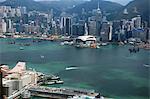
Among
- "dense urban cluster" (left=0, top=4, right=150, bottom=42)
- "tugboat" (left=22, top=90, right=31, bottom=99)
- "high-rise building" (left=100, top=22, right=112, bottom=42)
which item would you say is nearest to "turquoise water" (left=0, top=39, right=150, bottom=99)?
"tugboat" (left=22, top=90, right=31, bottom=99)

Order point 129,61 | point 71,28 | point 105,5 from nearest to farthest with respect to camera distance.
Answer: point 129,61 → point 71,28 → point 105,5

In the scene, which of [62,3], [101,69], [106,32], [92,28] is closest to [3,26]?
[92,28]

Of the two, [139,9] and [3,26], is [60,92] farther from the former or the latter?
[139,9]

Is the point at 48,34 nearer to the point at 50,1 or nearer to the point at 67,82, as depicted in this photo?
the point at 67,82

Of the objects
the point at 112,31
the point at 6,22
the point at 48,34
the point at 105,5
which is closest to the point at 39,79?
the point at 112,31

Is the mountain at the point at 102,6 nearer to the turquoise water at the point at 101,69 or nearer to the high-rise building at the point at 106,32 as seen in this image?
the high-rise building at the point at 106,32

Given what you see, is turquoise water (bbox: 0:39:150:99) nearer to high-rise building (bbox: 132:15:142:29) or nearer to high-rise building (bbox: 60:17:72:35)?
high-rise building (bbox: 132:15:142:29)

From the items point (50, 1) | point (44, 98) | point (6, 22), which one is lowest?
point (44, 98)

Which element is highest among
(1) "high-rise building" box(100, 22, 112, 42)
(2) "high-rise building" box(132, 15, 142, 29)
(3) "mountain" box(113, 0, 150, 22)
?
(3) "mountain" box(113, 0, 150, 22)
